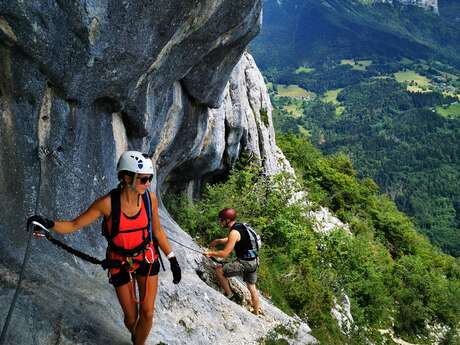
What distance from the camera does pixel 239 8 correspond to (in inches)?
469

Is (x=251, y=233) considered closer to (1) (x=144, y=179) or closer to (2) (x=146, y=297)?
(2) (x=146, y=297)

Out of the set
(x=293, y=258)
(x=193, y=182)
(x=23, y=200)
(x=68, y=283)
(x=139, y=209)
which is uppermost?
(x=139, y=209)

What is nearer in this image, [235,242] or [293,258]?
[235,242]

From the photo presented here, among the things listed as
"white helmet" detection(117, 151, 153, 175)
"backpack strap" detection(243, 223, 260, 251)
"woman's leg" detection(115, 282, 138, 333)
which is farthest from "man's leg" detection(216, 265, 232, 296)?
"white helmet" detection(117, 151, 153, 175)

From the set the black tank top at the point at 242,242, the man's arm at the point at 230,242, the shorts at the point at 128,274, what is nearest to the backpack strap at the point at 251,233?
the black tank top at the point at 242,242

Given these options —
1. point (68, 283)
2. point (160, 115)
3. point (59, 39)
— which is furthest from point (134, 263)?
point (160, 115)

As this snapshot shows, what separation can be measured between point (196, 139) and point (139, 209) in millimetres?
12049

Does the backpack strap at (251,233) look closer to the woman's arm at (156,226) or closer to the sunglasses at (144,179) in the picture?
the woman's arm at (156,226)

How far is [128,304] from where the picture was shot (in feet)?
20.7

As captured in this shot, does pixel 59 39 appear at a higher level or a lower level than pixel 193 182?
higher

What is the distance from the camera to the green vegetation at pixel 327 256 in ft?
53.4

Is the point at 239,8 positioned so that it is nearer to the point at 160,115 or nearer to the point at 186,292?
the point at 160,115

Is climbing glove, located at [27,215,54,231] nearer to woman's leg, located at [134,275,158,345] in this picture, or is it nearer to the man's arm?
woman's leg, located at [134,275,158,345]

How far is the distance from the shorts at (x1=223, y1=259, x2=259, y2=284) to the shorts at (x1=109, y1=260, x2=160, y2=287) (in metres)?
4.39
